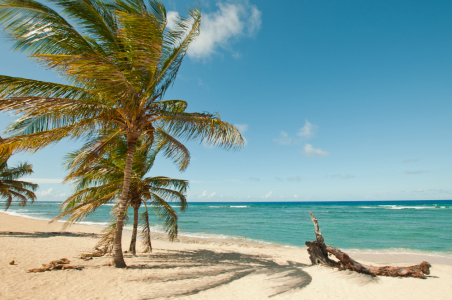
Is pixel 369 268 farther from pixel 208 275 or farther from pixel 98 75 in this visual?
pixel 98 75

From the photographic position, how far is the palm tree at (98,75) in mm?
4340

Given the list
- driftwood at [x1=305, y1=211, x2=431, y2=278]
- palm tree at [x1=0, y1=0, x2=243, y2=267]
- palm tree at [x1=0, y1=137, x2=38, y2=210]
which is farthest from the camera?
palm tree at [x1=0, y1=137, x2=38, y2=210]

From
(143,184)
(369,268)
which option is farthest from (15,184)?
(369,268)

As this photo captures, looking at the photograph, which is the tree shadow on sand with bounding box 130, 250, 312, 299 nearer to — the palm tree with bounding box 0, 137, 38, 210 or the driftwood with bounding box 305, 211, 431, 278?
the driftwood with bounding box 305, 211, 431, 278

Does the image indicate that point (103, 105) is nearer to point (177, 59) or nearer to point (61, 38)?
point (61, 38)

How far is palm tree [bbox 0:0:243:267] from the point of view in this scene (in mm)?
4340

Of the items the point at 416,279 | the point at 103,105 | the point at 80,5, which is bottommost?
the point at 416,279

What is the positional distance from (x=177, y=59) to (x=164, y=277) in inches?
220

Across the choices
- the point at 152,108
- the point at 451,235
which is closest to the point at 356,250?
the point at 451,235

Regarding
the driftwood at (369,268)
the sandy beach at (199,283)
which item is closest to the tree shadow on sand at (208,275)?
the sandy beach at (199,283)

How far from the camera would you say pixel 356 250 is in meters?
12.9

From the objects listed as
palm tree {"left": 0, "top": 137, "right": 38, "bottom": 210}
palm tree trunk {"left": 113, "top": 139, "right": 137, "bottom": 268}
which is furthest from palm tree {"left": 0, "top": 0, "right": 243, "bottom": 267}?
palm tree {"left": 0, "top": 137, "right": 38, "bottom": 210}

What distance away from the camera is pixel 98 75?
4582mm

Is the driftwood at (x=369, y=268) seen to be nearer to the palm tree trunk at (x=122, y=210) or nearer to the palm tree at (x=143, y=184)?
the palm tree at (x=143, y=184)
